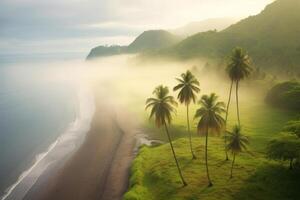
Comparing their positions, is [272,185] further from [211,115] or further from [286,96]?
[286,96]

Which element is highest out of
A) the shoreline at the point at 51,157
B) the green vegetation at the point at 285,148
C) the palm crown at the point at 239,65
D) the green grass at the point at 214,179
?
the palm crown at the point at 239,65

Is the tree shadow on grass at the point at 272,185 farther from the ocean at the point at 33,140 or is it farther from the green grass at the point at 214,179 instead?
the ocean at the point at 33,140

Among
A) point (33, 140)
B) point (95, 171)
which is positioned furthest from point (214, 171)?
point (33, 140)

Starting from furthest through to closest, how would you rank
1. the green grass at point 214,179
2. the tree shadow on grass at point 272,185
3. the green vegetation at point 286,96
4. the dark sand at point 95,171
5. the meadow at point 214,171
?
1. the green vegetation at point 286,96
2. the dark sand at point 95,171
3. the meadow at point 214,171
4. the green grass at point 214,179
5. the tree shadow on grass at point 272,185

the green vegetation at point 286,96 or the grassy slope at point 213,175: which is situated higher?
the green vegetation at point 286,96

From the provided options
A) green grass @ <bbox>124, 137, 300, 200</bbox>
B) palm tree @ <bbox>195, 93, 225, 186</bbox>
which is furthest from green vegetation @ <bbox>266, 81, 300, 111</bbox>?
palm tree @ <bbox>195, 93, 225, 186</bbox>

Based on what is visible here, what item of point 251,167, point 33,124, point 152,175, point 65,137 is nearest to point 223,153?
point 251,167

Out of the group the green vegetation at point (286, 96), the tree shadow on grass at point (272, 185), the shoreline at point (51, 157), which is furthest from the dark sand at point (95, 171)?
the green vegetation at point (286, 96)

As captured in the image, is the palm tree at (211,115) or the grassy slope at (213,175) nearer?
the palm tree at (211,115)
